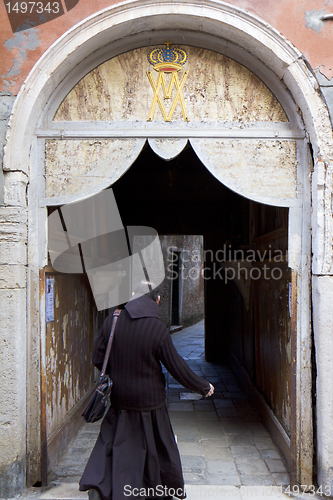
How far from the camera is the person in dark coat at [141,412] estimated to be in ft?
8.29

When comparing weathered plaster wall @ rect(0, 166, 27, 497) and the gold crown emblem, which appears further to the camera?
the gold crown emblem

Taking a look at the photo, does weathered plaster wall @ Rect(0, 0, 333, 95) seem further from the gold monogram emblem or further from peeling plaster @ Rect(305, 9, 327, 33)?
the gold monogram emblem

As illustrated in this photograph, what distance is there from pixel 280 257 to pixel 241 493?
206cm

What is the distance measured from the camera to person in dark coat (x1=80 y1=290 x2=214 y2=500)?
2.53 metres

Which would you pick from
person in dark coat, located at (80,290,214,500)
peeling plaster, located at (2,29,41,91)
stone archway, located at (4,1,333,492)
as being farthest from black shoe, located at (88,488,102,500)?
peeling plaster, located at (2,29,41,91)

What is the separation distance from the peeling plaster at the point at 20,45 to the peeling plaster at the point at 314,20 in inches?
80.5

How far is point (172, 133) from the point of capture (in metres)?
3.02

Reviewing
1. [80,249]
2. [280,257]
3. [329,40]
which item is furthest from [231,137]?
[80,249]

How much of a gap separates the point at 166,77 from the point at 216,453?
335 centimetres

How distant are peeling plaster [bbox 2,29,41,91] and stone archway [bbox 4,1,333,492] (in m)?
0.14

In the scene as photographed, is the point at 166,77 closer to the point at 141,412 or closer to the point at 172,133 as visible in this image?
the point at 172,133

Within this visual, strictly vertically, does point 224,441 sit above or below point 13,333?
below

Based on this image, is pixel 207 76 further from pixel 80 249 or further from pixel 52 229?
pixel 80 249

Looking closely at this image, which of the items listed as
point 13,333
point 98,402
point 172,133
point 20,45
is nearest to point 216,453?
point 98,402
